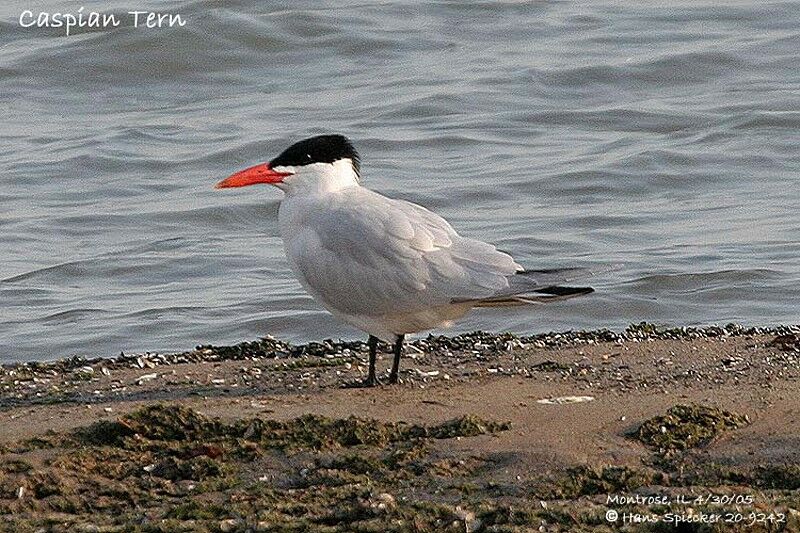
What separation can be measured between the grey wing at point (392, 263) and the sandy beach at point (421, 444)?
0.33 m

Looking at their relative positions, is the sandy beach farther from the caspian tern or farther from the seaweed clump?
the caspian tern

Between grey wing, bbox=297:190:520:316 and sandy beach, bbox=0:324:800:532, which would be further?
grey wing, bbox=297:190:520:316

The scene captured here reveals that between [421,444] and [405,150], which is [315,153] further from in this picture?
[405,150]

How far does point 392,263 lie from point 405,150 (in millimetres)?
6718

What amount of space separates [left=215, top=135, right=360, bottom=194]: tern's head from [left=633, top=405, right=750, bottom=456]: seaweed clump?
6.72 ft

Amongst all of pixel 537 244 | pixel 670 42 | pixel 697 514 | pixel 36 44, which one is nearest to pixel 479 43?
pixel 670 42

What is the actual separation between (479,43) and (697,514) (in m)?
12.1

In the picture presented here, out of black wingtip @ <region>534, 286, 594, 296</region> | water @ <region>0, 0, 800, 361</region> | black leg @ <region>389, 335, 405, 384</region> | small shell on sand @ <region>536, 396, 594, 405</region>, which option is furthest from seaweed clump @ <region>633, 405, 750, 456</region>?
water @ <region>0, 0, 800, 361</region>

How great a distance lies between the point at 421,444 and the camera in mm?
5090

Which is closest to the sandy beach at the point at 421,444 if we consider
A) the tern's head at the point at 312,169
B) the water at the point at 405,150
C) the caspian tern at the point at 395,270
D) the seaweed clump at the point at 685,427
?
the seaweed clump at the point at 685,427

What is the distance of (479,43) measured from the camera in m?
16.0

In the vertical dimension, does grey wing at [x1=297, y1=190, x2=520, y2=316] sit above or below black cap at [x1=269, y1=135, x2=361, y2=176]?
below

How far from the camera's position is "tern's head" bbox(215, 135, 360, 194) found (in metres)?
6.73

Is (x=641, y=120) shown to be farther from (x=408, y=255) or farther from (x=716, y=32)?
(x=408, y=255)
